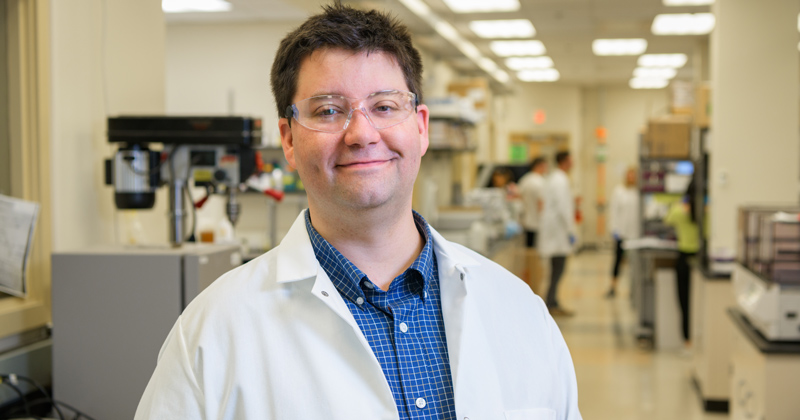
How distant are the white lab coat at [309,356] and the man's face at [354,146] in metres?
0.13

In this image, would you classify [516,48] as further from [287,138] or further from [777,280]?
[287,138]

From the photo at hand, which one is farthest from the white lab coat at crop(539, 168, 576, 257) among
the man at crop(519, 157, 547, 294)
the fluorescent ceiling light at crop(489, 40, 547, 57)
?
the fluorescent ceiling light at crop(489, 40, 547, 57)

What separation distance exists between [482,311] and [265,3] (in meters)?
5.53

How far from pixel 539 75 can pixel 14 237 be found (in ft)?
37.4

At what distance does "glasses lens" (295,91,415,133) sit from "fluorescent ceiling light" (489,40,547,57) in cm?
803

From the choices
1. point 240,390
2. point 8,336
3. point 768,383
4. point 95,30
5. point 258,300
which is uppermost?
point 95,30

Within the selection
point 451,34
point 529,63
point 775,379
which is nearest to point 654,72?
point 529,63

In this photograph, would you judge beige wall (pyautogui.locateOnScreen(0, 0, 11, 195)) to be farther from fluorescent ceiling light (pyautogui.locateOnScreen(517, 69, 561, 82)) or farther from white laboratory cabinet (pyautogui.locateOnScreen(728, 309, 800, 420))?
fluorescent ceiling light (pyautogui.locateOnScreen(517, 69, 561, 82))

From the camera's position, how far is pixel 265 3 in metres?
6.23

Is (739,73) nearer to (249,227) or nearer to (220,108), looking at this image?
(249,227)

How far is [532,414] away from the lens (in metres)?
1.17

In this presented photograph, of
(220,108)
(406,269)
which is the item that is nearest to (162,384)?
(406,269)

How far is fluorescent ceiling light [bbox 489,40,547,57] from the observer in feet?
29.6

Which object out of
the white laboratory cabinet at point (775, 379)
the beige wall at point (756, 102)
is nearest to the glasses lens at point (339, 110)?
the white laboratory cabinet at point (775, 379)
